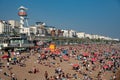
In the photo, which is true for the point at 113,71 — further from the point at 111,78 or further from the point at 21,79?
the point at 21,79

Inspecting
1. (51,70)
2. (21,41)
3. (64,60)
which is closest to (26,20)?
(21,41)

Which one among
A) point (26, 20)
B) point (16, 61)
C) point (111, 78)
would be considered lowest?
point (111, 78)

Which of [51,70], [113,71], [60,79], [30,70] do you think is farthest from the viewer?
[113,71]

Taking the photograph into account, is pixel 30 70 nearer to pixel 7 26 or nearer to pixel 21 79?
pixel 21 79

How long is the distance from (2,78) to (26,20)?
69.8m

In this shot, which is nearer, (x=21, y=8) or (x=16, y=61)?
(x=16, y=61)

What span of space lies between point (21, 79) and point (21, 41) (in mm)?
17966

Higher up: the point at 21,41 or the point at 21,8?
the point at 21,8

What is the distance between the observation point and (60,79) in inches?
615

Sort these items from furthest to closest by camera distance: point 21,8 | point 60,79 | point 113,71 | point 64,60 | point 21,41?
point 21,8 → point 21,41 → point 64,60 → point 113,71 → point 60,79

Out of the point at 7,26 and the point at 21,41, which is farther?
the point at 7,26

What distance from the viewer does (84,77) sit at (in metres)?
17.2

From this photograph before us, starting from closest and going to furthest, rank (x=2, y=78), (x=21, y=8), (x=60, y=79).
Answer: (x=2, y=78)
(x=60, y=79)
(x=21, y=8)

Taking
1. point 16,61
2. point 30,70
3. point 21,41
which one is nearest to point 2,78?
point 30,70
